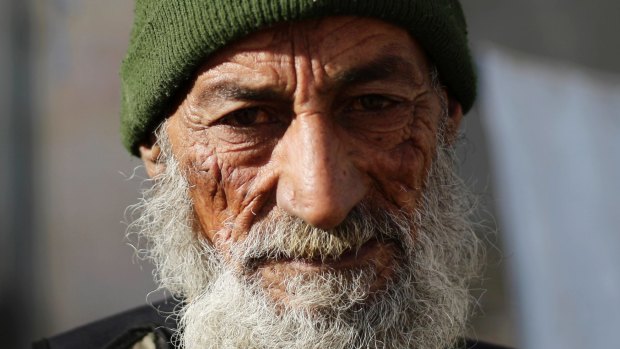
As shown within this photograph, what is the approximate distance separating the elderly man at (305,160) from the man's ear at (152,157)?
0.05 meters

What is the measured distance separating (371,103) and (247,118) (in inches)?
14.2

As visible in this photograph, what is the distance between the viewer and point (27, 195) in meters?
4.51

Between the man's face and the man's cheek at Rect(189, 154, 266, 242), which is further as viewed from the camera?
the man's cheek at Rect(189, 154, 266, 242)

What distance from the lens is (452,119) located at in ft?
8.10

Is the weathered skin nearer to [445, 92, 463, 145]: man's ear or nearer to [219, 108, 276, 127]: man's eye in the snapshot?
[219, 108, 276, 127]: man's eye

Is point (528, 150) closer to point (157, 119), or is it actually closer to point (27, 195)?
point (157, 119)

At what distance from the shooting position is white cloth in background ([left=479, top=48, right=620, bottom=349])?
3.59m

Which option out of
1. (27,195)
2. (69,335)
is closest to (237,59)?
(69,335)

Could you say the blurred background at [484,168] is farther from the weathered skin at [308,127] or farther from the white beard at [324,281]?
the weathered skin at [308,127]

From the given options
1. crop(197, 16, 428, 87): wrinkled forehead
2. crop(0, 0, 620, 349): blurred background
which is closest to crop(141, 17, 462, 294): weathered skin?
crop(197, 16, 428, 87): wrinkled forehead

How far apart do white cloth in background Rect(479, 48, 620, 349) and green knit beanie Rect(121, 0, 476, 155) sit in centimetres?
136

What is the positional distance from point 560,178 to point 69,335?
2483mm

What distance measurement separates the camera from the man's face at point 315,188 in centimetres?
193

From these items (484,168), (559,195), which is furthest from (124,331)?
(484,168)
